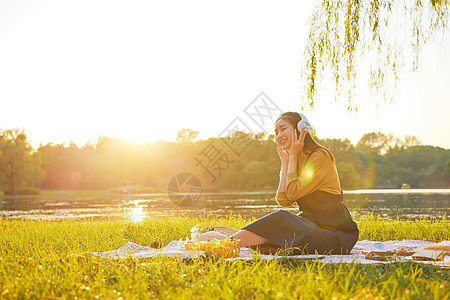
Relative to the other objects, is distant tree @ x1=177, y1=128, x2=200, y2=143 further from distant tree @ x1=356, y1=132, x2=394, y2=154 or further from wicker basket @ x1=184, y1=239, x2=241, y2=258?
wicker basket @ x1=184, y1=239, x2=241, y2=258

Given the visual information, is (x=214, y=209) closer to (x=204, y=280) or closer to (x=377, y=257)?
(x=377, y=257)

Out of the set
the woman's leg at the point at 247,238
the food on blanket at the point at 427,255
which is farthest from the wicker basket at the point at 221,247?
the food on blanket at the point at 427,255

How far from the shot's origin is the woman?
4.23 meters

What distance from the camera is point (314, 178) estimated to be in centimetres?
436

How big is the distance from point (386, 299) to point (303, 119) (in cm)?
253

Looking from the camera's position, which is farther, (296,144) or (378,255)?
(296,144)

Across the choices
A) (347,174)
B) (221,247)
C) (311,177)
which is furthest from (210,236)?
(347,174)

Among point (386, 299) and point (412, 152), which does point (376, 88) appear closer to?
point (386, 299)

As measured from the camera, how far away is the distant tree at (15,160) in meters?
43.6

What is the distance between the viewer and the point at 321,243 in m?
4.22

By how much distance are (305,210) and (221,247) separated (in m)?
1.16

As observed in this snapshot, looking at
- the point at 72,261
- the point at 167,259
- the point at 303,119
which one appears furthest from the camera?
the point at 303,119

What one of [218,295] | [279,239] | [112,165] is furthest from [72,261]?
[112,165]

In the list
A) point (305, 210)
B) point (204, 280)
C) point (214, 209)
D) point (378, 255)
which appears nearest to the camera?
point (204, 280)
